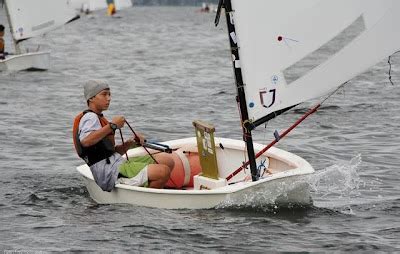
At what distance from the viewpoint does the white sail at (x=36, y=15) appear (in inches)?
933

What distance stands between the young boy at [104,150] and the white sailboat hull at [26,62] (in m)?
14.1

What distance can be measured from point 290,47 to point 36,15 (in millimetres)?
Result: 17038

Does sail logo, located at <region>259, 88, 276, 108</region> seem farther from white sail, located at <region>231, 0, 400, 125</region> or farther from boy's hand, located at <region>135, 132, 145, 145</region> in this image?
boy's hand, located at <region>135, 132, 145, 145</region>

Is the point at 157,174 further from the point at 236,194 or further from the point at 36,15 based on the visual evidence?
the point at 36,15

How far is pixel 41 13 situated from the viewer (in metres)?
24.5

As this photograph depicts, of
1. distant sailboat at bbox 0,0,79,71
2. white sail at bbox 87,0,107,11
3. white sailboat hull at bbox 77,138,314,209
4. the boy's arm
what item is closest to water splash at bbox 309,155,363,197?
white sailboat hull at bbox 77,138,314,209

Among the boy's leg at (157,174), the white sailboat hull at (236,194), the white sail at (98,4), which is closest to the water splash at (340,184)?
the white sailboat hull at (236,194)

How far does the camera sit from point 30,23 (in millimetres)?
24047

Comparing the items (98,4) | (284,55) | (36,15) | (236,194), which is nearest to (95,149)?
(236,194)

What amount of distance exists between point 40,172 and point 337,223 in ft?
13.8

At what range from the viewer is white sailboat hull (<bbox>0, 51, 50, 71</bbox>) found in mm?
22359

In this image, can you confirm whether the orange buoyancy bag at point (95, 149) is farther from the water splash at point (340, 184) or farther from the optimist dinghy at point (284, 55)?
the water splash at point (340, 184)

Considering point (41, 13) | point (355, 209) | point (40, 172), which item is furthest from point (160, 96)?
point (355, 209)

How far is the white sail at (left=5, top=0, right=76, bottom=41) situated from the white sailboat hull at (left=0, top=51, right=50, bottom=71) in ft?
2.10
